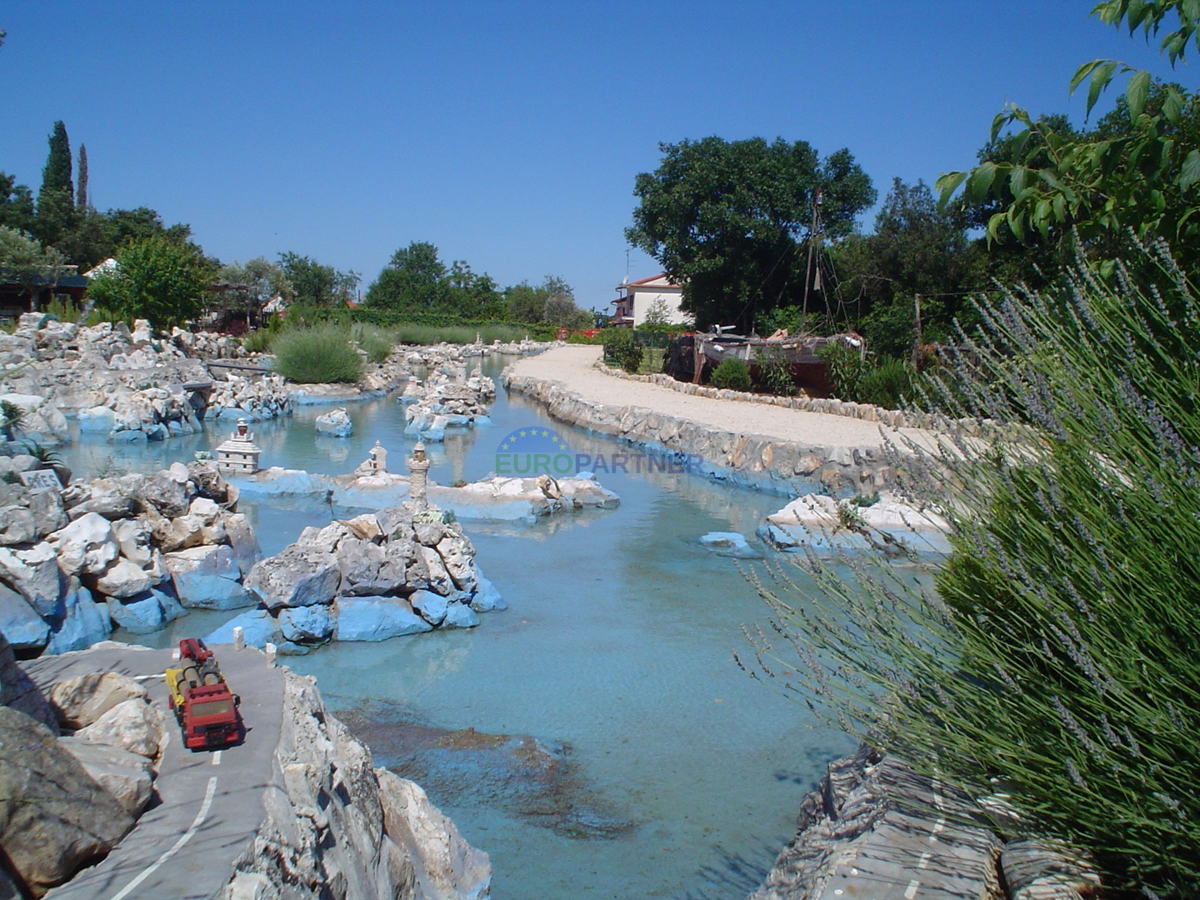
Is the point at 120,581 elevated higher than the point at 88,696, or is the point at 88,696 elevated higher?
the point at 88,696

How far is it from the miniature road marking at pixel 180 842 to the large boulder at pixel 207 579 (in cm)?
543

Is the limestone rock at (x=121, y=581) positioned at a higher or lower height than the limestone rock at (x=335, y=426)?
higher

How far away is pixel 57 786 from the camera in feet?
8.63

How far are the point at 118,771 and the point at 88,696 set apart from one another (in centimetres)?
Result: 87

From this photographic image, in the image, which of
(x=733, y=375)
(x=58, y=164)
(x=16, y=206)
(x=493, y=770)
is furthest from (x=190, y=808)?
(x=58, y=164)

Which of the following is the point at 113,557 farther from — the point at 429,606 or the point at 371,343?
the point at 371,343

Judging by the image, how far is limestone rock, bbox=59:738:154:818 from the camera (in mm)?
2834

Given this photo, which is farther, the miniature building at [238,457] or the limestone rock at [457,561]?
the miniature building at [238,457]

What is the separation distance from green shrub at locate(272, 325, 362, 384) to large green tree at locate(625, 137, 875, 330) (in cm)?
1063

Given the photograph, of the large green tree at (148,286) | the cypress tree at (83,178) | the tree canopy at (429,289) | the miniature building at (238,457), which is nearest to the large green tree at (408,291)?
the tree canopy at (429,289)

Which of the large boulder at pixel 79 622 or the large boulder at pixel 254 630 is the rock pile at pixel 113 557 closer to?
the large boulder at pixel 79 622

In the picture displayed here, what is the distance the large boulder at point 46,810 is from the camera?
8.09 feet

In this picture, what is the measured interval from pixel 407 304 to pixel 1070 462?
63.4m

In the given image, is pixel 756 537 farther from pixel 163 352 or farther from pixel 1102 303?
pixel 163 352
